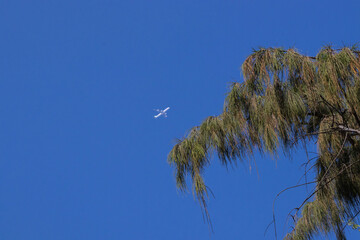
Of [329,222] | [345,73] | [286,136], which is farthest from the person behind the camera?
[329,222]

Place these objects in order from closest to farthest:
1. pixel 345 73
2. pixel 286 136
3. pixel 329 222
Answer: pixel 345 73 < pixel 286 136 < pixel 329 222

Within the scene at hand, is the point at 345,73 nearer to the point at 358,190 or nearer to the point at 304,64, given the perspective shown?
the point at 304,64

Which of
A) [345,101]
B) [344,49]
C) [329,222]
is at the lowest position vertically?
[329,222]

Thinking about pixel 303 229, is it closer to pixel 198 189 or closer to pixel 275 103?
pixel 198 189

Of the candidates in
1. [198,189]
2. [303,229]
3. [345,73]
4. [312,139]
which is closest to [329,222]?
[303,229]

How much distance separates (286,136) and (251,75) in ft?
1.23

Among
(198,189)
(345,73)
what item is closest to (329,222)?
(198,189)

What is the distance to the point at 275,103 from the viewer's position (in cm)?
253

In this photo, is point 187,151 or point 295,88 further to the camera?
point 187,151

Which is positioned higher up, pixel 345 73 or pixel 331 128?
pixel 345 73

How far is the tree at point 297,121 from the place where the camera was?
7.97ft

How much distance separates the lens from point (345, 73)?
7.88 feet

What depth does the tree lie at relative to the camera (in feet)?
7.97

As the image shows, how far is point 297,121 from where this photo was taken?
2.61 m
